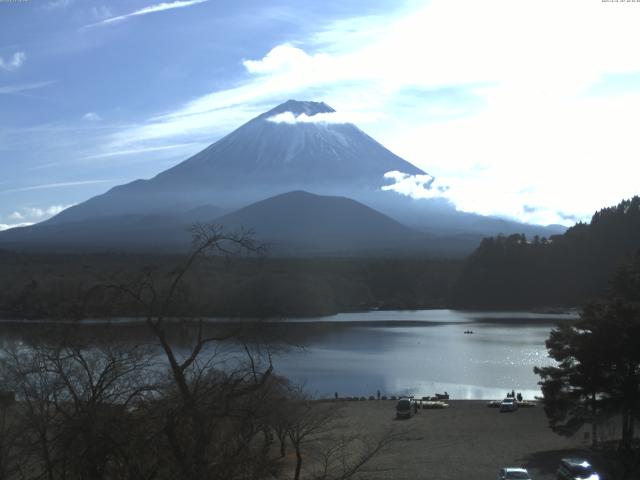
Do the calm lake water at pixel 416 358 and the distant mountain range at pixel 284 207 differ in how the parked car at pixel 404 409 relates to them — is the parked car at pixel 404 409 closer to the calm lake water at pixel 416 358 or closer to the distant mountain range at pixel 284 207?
the calm lake water at pixel 416 358

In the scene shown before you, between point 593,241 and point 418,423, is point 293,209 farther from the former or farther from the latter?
point 418,423

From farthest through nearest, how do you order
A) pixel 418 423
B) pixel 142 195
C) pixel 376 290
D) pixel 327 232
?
pixel 142 195
pixel 327 232
pixel 376 290
pixel 418 423

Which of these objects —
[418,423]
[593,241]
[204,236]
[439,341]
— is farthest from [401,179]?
[204,236]

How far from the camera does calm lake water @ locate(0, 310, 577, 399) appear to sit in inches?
914

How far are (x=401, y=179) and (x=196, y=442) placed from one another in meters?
153

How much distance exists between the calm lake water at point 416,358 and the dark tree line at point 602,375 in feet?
13.6

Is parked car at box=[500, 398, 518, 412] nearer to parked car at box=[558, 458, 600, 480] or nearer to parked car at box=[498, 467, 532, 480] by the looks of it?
parked car at box=[558, 458, 600, 480]

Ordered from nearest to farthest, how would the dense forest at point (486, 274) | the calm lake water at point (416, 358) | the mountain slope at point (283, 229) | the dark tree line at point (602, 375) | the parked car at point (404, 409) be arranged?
the dark tree line at point (602, 375), the parked car at point (404, 409), the calm lake water at point (416, 358), the dense forest at point (486, 274), the mountain slope at point (283, 229)

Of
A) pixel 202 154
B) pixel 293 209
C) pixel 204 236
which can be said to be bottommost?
pixel 204 236

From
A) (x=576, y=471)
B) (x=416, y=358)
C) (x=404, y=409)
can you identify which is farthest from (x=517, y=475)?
(x=416, y=358)

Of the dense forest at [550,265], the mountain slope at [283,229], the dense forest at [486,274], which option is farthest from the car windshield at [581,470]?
the mountain slope at [283,229]

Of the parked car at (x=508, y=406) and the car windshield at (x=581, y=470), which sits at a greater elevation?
the car windshield at (x=581, y=470)

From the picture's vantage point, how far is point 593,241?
62.5 meters

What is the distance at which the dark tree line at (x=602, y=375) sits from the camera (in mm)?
11266
